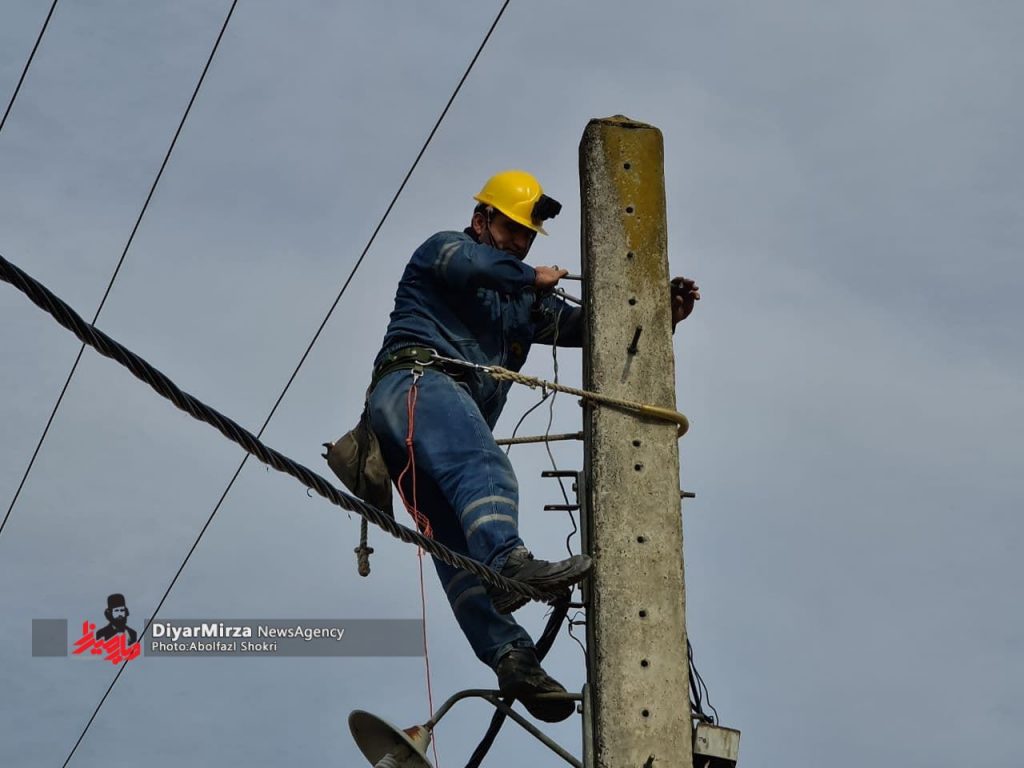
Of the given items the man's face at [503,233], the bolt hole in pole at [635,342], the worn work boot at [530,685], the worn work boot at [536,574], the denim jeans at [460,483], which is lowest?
the worn work boot at [530,685]

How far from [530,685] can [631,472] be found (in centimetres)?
80

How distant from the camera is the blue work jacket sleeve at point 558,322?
700 centimetres

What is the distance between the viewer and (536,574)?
5.83 m

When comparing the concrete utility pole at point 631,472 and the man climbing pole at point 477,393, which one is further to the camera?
the man climbing pole at point 477,393

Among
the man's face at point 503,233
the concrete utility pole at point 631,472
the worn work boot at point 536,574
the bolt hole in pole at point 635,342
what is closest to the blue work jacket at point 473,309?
the man's face at point 503,233

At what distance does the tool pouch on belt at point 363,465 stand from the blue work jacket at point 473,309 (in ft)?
0.98

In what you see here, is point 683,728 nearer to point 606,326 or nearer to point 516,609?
point 516,609

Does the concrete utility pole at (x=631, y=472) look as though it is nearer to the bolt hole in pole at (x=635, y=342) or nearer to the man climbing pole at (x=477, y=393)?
the bolt hole in pole at (x=635, y=342)

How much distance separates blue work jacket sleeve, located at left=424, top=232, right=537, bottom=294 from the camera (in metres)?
6.49

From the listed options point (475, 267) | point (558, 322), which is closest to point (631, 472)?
point (475, 267)

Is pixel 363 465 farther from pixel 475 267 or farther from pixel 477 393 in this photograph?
pixel 475 267

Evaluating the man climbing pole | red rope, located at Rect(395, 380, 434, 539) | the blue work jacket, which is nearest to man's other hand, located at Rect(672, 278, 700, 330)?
the man climbing pole

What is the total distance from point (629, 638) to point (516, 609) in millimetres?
497

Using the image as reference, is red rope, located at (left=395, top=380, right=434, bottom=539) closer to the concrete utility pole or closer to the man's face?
the concrete utility pole
